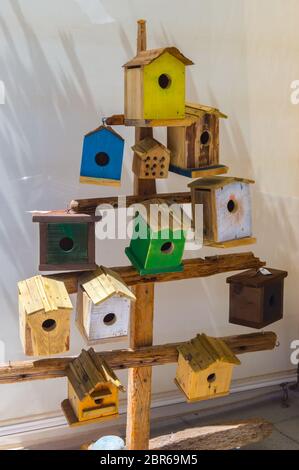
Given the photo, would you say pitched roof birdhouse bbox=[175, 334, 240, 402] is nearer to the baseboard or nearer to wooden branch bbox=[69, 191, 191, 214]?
wooden branch bbox=[69, 191, 191, 214]

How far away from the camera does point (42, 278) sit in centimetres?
188

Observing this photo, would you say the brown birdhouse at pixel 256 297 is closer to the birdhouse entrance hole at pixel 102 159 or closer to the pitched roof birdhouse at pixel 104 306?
the pitched roof birdhouse at pixel 104 306

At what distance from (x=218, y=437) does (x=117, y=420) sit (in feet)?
1.75

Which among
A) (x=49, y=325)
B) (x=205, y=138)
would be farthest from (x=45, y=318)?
(x=205, y=138)

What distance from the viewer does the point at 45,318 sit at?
1.77 metres

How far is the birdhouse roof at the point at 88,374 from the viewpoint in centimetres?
187

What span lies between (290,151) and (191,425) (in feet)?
5.13

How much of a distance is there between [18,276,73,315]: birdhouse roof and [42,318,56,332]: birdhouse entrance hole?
0.07 m

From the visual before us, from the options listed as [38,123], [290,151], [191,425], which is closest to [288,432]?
[191,425]

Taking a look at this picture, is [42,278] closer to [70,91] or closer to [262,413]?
[70,91]

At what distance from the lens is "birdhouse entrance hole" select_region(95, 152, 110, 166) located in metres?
1.91

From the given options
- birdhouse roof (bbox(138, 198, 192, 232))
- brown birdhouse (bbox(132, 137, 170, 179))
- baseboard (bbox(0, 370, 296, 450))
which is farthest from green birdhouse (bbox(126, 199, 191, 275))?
baseboard (bbox(0, 370, 296, 450))

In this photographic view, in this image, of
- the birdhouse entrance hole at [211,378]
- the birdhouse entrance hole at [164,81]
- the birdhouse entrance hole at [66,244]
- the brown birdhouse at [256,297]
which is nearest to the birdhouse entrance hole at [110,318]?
the birdhouse entrance hole at [66,244]

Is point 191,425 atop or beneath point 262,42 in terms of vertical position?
beneath
